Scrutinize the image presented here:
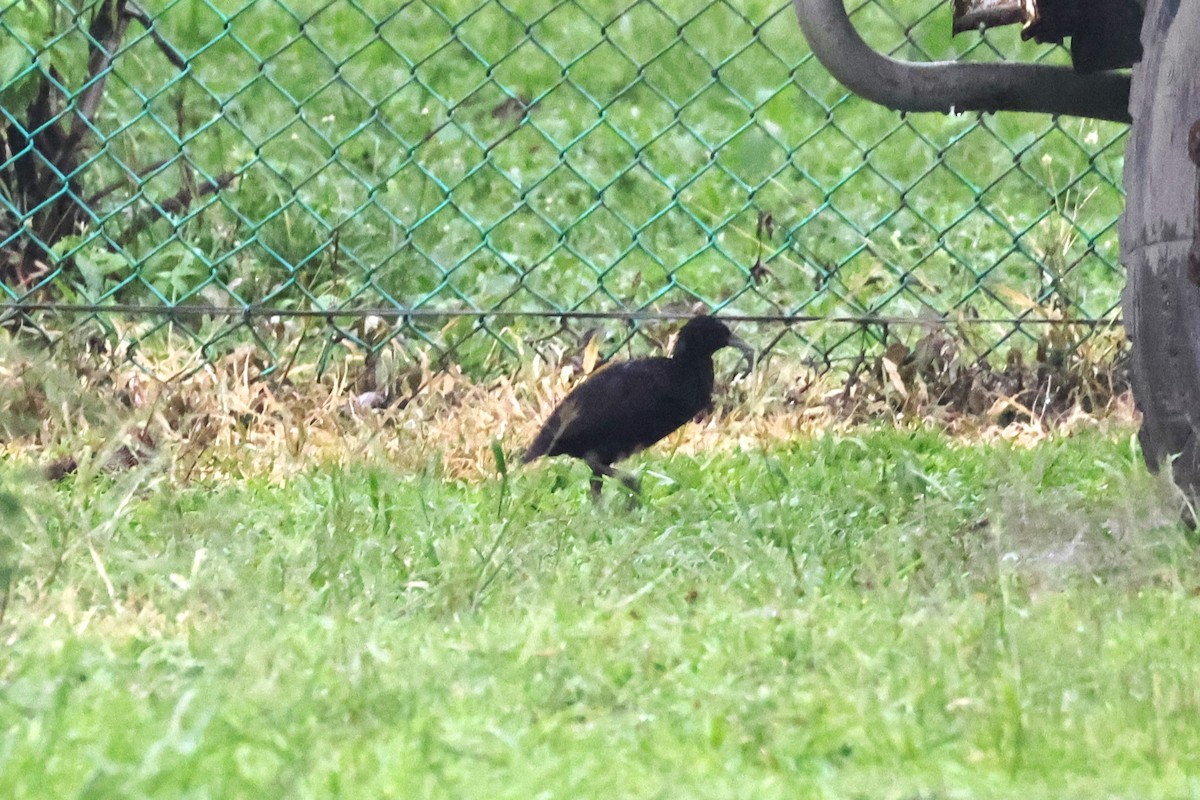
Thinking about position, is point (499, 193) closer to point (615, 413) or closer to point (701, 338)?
point (701, 338)

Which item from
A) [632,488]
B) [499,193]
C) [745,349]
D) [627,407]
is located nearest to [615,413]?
[627,407]

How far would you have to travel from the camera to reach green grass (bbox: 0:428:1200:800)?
2123 mm

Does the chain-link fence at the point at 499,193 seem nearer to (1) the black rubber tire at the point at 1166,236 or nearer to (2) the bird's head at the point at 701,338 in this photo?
(2) the bird's head at the point at 701,338

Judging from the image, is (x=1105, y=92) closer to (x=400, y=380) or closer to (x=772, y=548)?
(x=772, y=548)

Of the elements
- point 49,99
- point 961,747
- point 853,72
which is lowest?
point 961,747

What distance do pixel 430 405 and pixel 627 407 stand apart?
81cm

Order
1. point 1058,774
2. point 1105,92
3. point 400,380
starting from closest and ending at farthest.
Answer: point 1058,774
point 1105,92
point 400,380

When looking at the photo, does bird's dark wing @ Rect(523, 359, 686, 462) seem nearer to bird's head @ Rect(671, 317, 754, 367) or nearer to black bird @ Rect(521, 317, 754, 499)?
black bird @ Rect(521, 317, 754, 499)

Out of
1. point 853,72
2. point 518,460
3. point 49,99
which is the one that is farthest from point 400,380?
point 853,72

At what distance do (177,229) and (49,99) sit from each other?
0.56 metres

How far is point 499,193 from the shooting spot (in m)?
7.43

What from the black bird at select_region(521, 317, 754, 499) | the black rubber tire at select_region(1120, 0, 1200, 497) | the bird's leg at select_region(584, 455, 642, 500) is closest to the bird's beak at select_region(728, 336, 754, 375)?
the black bird at select_region(521, 317, 754, 499)

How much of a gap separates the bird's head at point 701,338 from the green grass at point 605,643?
732mm

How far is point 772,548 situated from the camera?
3.29 m
